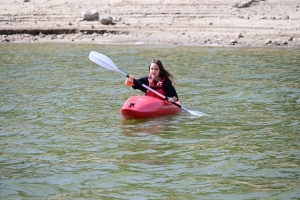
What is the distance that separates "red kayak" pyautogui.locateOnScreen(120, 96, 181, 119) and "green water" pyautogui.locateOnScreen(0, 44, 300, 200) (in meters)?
0.15

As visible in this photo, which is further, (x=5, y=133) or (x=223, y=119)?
(x=223, y=119)

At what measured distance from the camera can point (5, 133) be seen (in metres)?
9.97

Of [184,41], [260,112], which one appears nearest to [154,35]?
[184,41]

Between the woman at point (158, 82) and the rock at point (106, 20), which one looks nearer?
the woman at point (158, 82)

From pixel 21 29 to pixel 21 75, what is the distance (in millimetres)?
6590

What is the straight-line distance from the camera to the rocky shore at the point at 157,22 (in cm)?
1961

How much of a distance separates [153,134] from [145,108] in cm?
106

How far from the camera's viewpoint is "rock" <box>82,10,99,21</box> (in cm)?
2141

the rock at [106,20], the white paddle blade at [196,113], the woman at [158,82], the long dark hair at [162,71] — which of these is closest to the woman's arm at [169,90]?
the woman at [158,82]

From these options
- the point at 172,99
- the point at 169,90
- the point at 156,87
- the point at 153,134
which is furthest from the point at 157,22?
the point at 153,134

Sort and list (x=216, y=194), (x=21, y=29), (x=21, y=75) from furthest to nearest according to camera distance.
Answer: (x=21, y=29), (x=21, y=75), (x=216, y=194)

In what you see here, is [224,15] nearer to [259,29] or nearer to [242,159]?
[259,29]

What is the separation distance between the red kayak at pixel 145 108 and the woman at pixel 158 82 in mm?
181

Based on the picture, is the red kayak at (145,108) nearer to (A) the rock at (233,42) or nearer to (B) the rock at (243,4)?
(A) the rock at (233,42)
